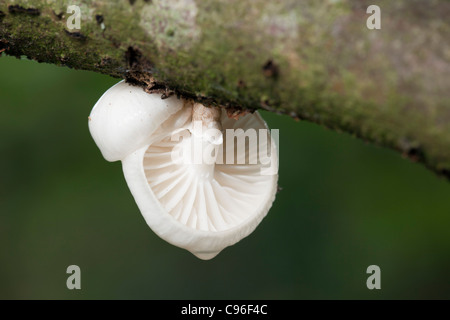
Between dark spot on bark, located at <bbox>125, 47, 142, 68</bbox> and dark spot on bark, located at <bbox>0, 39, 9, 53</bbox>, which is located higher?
dark spot on bark, located at <bbox>0, 39, 9, 53</bbox>

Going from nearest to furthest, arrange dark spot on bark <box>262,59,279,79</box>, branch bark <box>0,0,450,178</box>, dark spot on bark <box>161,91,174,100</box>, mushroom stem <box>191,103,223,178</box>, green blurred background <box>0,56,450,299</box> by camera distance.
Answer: branch bark <box>0,0,450,178</box>
dark spot on bark <box>262,59,279,79</box>
dark spot on bark <box>161,91,174,100</box>
mushroom stem <box>191,103,223,178</box>
green blurred background <box>0,56,450,299</box>

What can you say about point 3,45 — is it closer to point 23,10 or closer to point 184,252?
point 23,10

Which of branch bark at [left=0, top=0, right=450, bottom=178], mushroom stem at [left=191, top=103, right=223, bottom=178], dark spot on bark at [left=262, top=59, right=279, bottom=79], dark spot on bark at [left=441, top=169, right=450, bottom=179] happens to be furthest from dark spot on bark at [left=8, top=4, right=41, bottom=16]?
dark spot on bark at [left=441, top=169, right=450, bottom=179]

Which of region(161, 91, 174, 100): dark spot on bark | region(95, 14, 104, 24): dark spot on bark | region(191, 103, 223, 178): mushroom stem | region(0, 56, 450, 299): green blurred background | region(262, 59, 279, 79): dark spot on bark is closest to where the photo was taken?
region(262, 59, 279, 79): dark spot on bark

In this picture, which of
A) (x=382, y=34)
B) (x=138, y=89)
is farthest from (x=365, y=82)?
(x=138, y=89)

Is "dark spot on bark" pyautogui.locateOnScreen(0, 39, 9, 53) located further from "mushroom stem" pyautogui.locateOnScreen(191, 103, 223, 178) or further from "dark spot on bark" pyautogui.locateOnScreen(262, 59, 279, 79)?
"dark spot on bark" pyautogui.locateOnScreen(262, 59, 279, 79)

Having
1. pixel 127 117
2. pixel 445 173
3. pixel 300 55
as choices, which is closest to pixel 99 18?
pixel 127 117

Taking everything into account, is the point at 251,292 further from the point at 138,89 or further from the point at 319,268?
the point at 138,89
